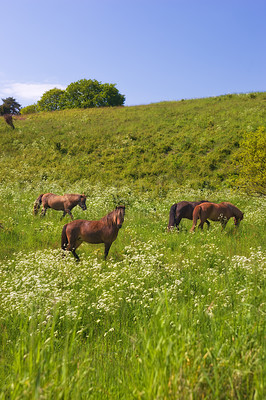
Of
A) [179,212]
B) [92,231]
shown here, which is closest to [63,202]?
[179,212]

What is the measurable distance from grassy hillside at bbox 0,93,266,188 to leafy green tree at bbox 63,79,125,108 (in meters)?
18.0

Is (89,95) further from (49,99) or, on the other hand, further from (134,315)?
(134,315)

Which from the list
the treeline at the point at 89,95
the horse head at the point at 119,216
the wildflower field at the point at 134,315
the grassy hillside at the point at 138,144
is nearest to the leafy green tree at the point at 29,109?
the treeline at the point at 89,95

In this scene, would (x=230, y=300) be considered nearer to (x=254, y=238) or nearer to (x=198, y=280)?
(x=198, y=280)

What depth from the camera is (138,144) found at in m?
37.4

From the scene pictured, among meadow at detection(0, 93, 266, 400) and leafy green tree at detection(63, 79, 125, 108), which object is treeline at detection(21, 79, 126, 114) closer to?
leafy green tree at detection(63, 79, 125, 108)

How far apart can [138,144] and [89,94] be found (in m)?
36.9

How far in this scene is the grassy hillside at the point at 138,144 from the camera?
30.2m

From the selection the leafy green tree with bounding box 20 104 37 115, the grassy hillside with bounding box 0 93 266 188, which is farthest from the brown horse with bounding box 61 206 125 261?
the leafy green tree with bounding box 20 104 37 115

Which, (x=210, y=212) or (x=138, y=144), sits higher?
(x=138, y=144)

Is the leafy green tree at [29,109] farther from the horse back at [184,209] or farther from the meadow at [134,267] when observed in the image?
the horse back at [184,209]

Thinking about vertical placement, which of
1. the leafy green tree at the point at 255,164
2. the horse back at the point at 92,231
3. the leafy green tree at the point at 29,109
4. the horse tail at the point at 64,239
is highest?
the leafy green tree at the point at 29,109

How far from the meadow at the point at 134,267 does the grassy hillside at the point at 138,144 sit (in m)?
0.23

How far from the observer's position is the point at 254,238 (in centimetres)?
1002
